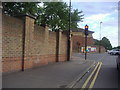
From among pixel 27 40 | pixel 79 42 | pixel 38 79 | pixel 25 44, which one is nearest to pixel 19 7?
pixel 27 40

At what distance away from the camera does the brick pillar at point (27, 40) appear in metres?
10.4

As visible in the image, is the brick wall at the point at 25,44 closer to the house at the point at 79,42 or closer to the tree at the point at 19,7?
the tree at the point at 19,7


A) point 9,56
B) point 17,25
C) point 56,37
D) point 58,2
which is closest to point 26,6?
point 56,37

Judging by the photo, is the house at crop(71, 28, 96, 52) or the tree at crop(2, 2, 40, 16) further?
the house at crop(71, 28, 96, 52)

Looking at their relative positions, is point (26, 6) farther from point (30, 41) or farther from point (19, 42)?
point (19, 42)

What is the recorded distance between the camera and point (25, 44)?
10.5 meters

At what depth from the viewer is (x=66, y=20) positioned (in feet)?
88.3

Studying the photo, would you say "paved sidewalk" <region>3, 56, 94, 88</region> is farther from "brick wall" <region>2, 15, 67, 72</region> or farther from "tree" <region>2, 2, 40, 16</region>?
"tree" <region>2, 2, 40, 16</region>

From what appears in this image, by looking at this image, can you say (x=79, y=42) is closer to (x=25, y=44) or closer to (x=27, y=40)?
(x=27, y=40)

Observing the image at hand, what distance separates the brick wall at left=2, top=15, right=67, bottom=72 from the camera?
900cm

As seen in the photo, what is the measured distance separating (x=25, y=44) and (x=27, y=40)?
35 centimetres

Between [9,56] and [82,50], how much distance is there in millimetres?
41511

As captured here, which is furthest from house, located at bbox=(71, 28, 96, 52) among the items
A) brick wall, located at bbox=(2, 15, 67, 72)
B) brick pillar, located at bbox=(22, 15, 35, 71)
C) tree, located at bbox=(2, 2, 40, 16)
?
brick pillar, located at bbox=(22, 15, 35, 71)

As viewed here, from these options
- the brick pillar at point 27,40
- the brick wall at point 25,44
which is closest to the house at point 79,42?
the brick wall at point 25,44
